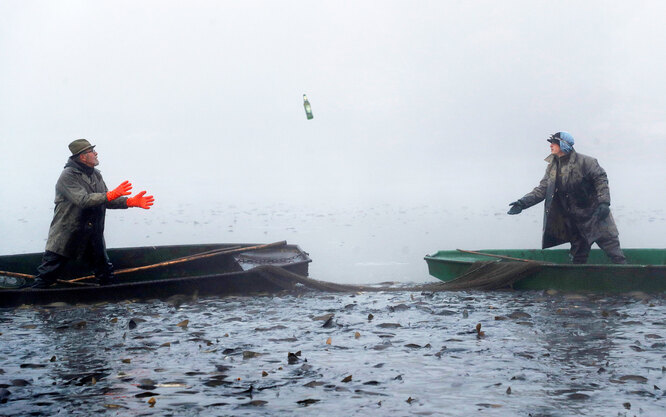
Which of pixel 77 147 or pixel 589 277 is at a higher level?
pixel 77 147

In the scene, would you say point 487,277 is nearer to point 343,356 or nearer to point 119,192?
point 343,356

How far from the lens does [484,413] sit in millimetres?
5793

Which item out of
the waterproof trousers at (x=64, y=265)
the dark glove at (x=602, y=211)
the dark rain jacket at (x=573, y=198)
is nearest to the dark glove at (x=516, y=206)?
the dark rain jacket at (x=573, y=198)

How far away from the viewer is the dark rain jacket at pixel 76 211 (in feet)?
37.0

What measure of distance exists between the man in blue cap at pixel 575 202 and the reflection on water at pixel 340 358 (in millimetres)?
1506

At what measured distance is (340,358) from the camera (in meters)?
7.77

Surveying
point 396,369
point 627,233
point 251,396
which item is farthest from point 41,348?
point 627,233

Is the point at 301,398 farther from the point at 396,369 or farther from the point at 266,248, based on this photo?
the point at 266,248

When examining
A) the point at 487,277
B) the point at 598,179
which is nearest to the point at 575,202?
the point at 598,179

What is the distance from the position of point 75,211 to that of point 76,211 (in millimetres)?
17

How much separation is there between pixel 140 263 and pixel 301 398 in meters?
8.78

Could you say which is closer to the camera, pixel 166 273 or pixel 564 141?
pixel 564 141

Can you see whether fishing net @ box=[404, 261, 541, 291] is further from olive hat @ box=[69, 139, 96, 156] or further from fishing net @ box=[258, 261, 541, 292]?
olive hat @ box=[69, 139, 96, 156]

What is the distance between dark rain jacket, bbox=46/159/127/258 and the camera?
11266 millimetres
